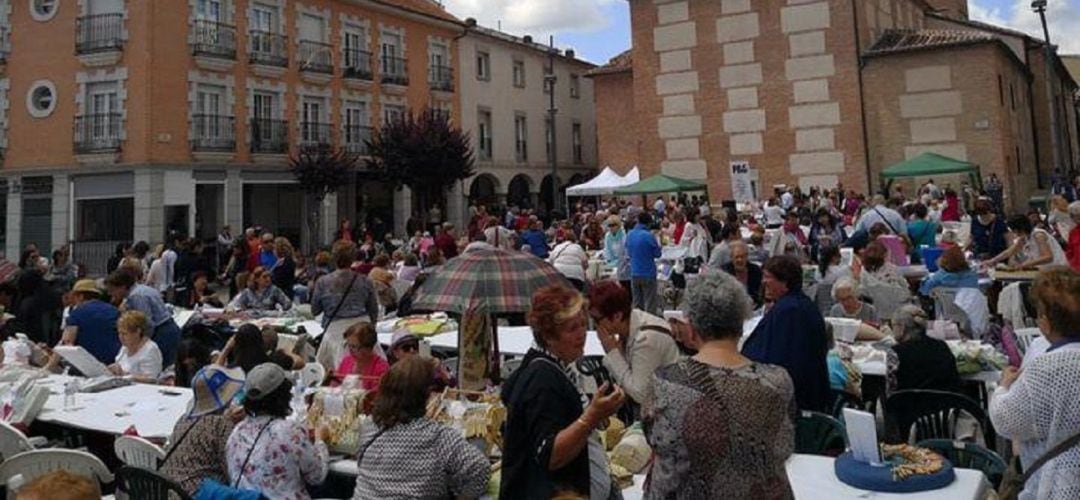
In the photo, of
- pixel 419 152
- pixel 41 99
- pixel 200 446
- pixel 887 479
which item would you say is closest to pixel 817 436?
pixel 887 479

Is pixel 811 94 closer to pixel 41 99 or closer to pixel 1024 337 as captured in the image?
pixel 1024 337

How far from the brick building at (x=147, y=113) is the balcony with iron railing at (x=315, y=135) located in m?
0.05

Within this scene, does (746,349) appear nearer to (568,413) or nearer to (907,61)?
(568,413)

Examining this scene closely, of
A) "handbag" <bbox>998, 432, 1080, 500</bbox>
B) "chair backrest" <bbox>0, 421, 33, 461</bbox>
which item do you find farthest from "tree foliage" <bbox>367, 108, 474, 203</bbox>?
"handbag" <bbox>998, 432, 1080, 500</bbox>

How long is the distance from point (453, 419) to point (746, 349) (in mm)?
1971

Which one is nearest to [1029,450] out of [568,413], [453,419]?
[568,413]

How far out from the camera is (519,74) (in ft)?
124

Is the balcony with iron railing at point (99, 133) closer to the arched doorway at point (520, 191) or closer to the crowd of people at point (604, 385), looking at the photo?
the crowd of people at point (604, 385)

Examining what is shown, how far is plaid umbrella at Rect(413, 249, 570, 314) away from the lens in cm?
598

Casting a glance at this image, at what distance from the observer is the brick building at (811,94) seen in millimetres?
24984

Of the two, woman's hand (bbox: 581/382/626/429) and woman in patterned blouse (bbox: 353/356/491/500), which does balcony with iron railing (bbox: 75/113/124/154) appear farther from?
woman's hand (bbox: 581/382/626/429)

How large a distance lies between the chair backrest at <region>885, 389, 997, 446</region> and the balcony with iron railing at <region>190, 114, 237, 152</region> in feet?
79.2

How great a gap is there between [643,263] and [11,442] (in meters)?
8.76

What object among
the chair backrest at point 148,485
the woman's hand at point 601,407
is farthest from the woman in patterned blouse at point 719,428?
the chair backrest at point 148,485
